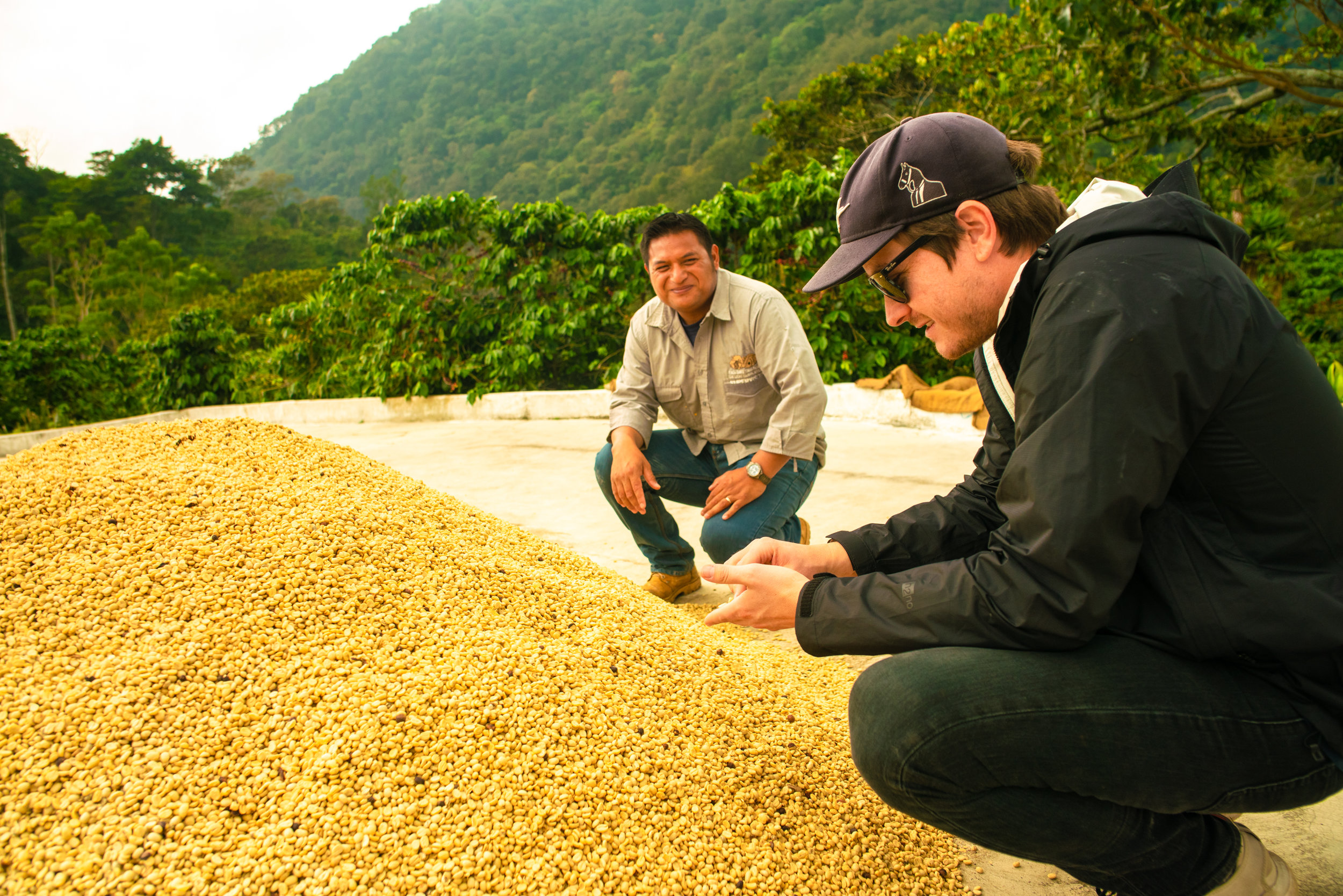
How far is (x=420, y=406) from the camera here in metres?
7.48

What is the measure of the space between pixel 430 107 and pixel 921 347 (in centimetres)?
6052

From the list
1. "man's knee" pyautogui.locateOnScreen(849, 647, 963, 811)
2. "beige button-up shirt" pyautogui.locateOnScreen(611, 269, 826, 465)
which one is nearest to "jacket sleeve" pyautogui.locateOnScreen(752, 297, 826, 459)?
"beige button-up shirt" pyautogui.locateOnScreen(611, 269, 826, 465)

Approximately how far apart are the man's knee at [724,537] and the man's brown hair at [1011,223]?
50.0 inches

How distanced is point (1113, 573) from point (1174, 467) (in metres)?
0.14

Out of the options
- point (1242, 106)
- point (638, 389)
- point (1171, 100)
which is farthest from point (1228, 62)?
point (638, 389)

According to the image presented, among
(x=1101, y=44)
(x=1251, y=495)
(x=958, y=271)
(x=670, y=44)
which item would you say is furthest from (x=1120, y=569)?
(x=670, y=44)

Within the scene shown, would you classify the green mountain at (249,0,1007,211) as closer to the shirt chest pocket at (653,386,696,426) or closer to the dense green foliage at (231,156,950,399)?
the dense green foliage at (231,156,950,399)

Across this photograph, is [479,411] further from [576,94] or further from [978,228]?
[576,94]

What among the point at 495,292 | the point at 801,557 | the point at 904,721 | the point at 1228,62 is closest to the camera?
the point at 904,721

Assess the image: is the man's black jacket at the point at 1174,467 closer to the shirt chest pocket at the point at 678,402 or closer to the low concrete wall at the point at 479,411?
the shirt chest pocket at the point at 678,402

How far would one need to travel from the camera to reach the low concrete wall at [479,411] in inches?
215

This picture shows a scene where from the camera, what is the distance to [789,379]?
7.88 ft

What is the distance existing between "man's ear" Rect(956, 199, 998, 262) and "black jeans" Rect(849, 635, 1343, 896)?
1.86 ft

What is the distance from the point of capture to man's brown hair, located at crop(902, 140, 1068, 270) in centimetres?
115
